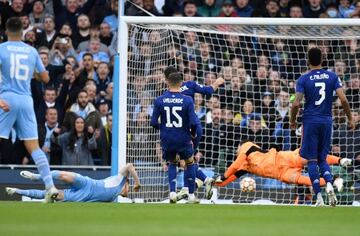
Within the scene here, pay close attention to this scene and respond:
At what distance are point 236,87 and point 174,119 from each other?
3.61 metres

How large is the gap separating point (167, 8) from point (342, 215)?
10336 millimetres

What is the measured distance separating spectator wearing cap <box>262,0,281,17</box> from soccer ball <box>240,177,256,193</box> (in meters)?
4.39

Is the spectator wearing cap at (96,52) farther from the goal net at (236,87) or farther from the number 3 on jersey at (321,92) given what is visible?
the number 3 on jersey at (321,92)

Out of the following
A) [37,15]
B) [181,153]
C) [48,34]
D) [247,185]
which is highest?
[37,15]

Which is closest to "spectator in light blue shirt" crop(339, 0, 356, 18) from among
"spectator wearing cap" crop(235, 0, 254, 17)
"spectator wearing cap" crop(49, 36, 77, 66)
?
"spectator wearing cap" crop(235, 0, 254, 17)

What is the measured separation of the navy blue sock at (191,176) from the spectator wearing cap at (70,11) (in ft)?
20.6

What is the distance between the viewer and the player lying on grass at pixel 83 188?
49.9ft

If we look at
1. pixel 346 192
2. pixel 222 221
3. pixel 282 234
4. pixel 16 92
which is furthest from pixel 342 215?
pixel 346 192

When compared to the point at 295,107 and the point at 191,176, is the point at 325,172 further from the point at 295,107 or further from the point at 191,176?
the point at 191,176

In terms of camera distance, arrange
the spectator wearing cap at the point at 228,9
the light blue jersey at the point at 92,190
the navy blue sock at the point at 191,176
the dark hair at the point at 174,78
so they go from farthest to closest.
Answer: the spectator wearing cap at the point at 228,9, the navy blue sock at the point at 191,176, the dark hair at the point at 174,78, the light blue jersey at the point at 92,190

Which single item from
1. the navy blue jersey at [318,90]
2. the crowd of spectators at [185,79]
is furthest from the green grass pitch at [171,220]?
the crowd of spectators at [185,79]

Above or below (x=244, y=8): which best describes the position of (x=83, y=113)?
below

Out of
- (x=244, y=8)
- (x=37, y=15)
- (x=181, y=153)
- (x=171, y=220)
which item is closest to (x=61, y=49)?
(x=37, y=15)

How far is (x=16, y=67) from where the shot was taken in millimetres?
13719
